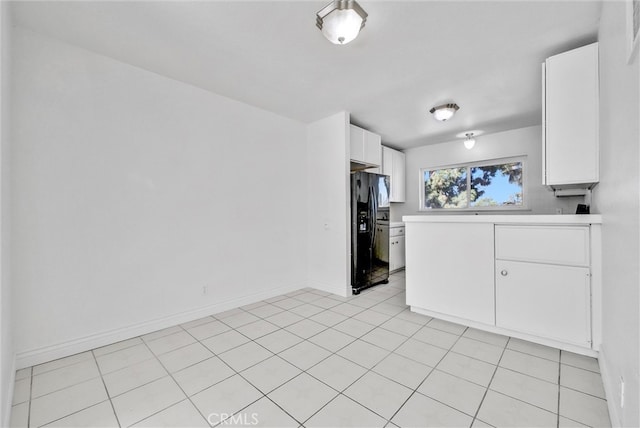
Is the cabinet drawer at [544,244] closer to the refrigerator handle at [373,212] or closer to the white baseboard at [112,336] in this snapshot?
the refrigerator handle at [373,212]

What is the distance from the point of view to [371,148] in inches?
160

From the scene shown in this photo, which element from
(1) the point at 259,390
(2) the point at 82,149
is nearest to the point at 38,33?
(2) the point at 82,149

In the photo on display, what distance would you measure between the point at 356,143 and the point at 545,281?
264cm

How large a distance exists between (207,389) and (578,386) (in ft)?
7.49

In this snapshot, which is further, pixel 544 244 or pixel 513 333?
pixel 513 333

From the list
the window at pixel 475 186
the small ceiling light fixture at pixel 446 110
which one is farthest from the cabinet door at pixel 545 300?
the window at pixel 475 186

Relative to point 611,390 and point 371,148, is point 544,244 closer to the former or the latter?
point 611,390

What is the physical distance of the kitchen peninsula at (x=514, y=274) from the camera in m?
1.90

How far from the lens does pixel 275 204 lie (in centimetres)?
351

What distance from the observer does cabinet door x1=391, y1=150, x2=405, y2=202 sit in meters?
5.20

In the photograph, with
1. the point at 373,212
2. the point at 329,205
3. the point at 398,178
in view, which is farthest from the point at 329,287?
the point at 398,178

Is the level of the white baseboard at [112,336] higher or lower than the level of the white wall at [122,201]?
lower

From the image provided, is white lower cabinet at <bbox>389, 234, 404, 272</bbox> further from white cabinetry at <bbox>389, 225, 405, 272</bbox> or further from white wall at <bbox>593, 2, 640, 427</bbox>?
white wall at <bbox>593, 2, 640, 427</bbox>

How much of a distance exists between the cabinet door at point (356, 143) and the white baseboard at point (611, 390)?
3.00 meters
